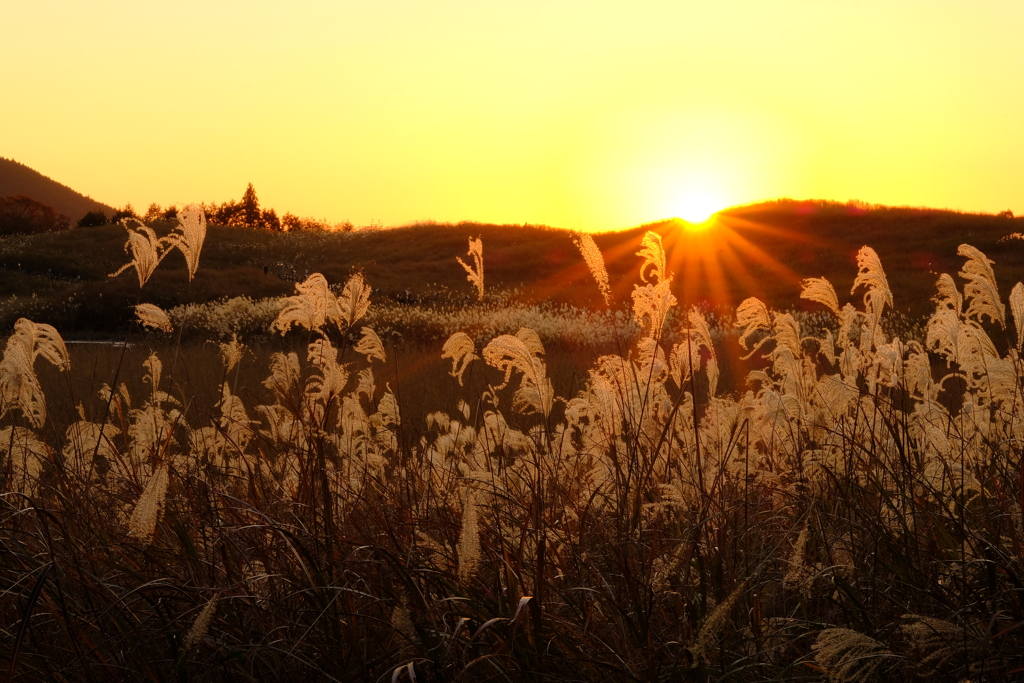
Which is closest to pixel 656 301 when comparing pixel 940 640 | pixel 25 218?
pixel 940 640

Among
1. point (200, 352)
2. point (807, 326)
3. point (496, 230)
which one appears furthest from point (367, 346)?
point (496, 230)

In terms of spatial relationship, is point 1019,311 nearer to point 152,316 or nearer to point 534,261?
point 152,316

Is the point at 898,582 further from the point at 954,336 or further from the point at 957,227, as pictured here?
the point at 957,227

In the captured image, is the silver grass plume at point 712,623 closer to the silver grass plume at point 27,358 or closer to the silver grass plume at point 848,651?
the silver grass plume at point 848,651

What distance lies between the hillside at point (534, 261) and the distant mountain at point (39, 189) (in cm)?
10584

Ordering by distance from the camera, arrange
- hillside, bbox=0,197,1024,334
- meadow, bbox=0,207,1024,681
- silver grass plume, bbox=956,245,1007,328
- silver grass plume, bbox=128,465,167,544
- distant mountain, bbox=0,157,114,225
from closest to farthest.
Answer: silver grass plume, bbox=128,465,167,544 < meadow, bbox=0,207,1024,681 < silver grass plume, bbox=956,245,1007,328 < hillside, bbox=0,197,1024,334 < distant mountain, bbox=0,157,114,225

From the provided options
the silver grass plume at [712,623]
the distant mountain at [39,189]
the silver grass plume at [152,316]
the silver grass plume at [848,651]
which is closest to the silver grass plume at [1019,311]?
the silver grass plume at [848,651]

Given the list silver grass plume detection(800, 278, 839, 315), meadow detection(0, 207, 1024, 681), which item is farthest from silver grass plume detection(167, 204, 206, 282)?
silver grass plume detection(800, 278, 839, 315)

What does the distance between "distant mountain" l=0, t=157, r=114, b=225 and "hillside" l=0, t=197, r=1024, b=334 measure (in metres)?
106

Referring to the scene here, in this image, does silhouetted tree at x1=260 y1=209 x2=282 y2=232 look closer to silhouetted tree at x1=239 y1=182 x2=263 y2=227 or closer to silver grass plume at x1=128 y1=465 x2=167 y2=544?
silhouetted tree at x1=239 y1=182 x2=263 y2=227

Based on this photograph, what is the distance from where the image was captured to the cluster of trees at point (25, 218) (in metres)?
58.8

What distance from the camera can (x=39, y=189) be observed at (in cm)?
14250

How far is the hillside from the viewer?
23.4 meters

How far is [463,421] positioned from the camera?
6.40m
